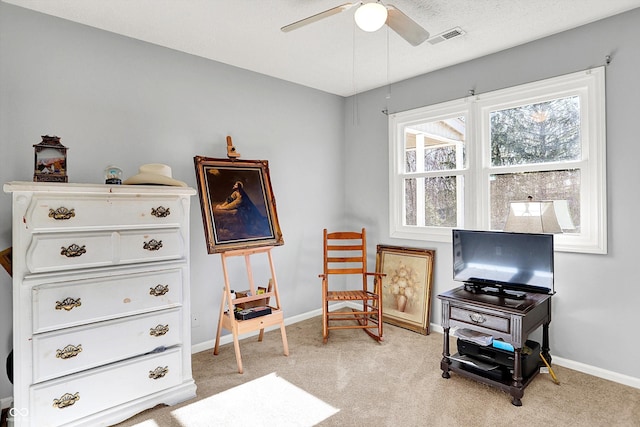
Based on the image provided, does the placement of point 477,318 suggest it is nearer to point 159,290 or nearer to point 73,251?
point 159,290

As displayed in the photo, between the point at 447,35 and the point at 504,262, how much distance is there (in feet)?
6.21

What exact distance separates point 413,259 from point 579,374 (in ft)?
5.57

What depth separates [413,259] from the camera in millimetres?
3941

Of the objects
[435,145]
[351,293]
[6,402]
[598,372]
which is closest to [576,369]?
[598,372]

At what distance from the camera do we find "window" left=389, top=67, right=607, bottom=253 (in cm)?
282

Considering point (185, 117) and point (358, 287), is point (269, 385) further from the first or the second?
point (185, 117)

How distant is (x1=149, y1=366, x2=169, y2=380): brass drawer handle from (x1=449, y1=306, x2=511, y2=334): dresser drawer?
2123 millimetres

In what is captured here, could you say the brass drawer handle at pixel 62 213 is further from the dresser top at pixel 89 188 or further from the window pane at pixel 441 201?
the window pane at pixel 441 201

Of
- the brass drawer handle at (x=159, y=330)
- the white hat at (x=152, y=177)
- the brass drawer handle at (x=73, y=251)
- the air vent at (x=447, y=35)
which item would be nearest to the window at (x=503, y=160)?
the air vent at (x=447, y=35)

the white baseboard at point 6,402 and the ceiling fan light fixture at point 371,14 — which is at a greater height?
the ceiling fan light fixture at point 371,14

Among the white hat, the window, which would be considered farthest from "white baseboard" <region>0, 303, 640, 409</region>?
the white hat

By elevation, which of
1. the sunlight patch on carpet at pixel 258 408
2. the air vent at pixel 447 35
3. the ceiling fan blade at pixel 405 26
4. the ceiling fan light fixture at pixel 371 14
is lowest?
the sunlight patch on carpet at pixel 258 408

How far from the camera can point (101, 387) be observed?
85.4 inches

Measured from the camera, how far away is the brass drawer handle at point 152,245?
2.37 meters
